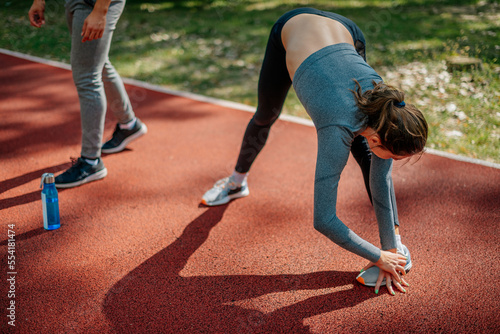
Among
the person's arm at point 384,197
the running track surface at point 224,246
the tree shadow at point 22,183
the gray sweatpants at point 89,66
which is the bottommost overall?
the running track surface at point 224,246

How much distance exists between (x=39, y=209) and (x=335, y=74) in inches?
96.7

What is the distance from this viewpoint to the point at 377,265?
253cm

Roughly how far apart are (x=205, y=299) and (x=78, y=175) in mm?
1698

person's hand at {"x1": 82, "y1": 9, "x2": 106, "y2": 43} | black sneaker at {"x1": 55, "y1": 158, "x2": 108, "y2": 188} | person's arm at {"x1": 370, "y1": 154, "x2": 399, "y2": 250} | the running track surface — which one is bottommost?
the running track surface

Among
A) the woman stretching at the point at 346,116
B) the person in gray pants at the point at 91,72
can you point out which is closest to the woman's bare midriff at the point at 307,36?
the woman stretching at the point at 346,116

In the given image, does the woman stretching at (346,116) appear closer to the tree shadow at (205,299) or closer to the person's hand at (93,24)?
the tree shadow at (205,299)

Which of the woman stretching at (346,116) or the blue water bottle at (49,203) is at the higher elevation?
the woman stretching at (346,116)

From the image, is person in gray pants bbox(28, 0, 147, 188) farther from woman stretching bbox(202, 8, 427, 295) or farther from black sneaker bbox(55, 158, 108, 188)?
woman stretching bbox(202, 8, 427, 295)

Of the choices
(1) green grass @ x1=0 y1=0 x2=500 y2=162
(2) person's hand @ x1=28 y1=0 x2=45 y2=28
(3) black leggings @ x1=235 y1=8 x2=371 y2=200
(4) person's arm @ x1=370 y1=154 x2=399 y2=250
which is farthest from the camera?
(1) green grass @ x1=0 y1=0 x2=500 y2=162

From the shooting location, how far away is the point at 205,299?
2611mm

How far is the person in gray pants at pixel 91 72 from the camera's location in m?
3.18

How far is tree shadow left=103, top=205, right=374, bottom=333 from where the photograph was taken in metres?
2.43

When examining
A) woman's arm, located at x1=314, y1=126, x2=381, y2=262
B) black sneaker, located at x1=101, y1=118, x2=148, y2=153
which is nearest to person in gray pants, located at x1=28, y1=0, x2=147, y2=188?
black sneaker, located at x1=101, y1=118, x2=148, y2=153

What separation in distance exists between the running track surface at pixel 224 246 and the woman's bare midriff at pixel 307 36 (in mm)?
1297
